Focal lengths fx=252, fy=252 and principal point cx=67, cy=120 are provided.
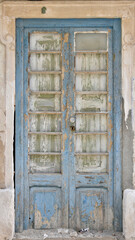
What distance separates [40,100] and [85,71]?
739mm

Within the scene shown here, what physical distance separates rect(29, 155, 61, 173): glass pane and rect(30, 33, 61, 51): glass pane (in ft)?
4.95

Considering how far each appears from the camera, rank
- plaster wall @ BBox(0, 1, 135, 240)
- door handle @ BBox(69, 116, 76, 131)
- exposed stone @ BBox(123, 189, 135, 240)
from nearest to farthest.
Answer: exposed stone @ BBox(123, 189, 135, 240), plaster wall @ BBox(0, 1, 135, 240), door handle @ BBox(69, 116, 76, 131)

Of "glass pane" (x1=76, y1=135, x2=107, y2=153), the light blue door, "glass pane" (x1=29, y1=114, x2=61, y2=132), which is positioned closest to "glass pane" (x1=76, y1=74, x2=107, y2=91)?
the light blue door

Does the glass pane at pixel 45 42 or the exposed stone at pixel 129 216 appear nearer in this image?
the exposed stone at pixel 129 216

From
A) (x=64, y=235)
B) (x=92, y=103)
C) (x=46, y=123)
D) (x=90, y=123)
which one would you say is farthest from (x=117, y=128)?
(x=64, y=235)

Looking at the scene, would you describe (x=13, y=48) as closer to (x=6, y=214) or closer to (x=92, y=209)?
(x=6, y=214)

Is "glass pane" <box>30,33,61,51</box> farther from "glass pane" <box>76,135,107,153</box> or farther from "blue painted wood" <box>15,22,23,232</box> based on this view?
"glass pane" <box>76,135,107,153</box>

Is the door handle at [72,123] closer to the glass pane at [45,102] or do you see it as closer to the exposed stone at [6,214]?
the glass pane at [45,102]

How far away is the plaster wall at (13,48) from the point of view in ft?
11.0

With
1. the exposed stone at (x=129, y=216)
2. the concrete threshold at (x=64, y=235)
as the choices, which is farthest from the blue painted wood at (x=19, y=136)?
the exposed stone at (x=129, y=216)

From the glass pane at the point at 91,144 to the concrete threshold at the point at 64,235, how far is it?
110cm

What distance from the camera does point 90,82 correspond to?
3498 millimetres

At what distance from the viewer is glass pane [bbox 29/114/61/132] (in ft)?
11.5

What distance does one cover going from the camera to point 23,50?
11.3ft
